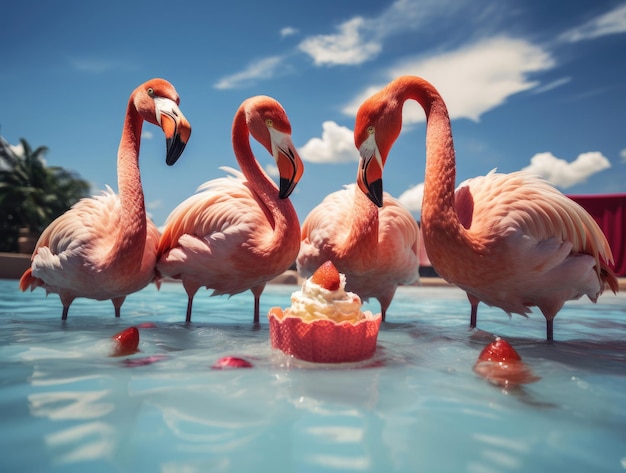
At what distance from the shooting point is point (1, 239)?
18.9 m

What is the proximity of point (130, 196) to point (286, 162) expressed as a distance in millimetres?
1094

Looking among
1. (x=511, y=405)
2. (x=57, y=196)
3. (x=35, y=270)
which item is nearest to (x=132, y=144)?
(x=35, y=270)

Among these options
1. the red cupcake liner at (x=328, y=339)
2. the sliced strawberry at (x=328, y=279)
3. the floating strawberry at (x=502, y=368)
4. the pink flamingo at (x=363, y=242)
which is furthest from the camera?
the pink flamingo at (x=363, y=242)

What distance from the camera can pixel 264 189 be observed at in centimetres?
344

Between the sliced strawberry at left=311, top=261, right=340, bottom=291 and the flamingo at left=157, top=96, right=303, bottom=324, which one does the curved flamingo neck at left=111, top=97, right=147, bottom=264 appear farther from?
the sliced strawberry at left=311, top=261, right=340, bottom=291

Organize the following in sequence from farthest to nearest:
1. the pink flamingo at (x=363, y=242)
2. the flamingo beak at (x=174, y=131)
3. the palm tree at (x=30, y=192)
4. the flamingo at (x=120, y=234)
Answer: the palm tree at (x=30, y=192), the pink flamingo at (x=363, y=242), the flamingo at (x=120, y=234), the flamingo beak at (x=174, y=131)

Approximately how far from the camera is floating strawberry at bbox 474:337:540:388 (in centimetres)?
177

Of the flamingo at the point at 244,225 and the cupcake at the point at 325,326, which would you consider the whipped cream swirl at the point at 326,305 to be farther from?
the flamingo at the point at 244,225

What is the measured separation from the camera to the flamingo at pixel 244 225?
3.13m

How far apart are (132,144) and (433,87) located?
7.01 feet

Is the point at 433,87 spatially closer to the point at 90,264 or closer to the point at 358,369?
the point at 358,369

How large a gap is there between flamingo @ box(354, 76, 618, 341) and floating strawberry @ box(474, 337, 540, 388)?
0.66 m

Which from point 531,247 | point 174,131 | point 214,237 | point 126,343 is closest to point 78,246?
point 214,237

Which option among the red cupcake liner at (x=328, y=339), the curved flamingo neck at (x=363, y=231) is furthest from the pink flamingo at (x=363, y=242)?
the red cupcake liner at (x=328, y=339)
